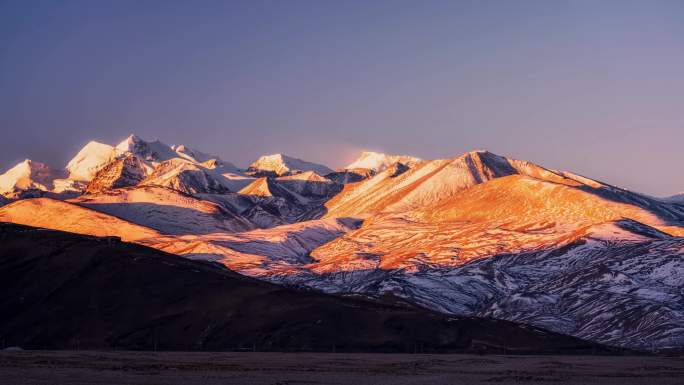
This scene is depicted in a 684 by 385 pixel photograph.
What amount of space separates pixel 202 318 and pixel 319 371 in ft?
234

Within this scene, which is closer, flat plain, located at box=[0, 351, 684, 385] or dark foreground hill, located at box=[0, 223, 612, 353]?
flat plain, located at box=[0, 351, 684, 385]

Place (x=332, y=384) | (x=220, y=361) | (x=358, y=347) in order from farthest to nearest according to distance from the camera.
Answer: (x=358, y=347) → (x=220, y=361) → (x=332, y=384)

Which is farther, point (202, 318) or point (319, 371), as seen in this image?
point (202, 318)

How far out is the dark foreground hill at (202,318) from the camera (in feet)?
506

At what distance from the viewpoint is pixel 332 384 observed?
261 feet

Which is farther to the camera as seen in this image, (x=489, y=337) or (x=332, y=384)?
(x=489, y=337)

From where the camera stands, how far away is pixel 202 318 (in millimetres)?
164500

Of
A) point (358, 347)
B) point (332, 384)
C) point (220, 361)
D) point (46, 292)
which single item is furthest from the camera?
point (46, 292)

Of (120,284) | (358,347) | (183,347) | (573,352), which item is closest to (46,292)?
(120,284)

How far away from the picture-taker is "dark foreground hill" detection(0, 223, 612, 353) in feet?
506

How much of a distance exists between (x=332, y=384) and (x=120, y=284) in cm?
11004

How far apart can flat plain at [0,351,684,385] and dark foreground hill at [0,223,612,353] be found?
3180 centimetres

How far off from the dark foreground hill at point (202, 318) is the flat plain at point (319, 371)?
3180cm

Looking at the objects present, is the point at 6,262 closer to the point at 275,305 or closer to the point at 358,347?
the point at 275,305
